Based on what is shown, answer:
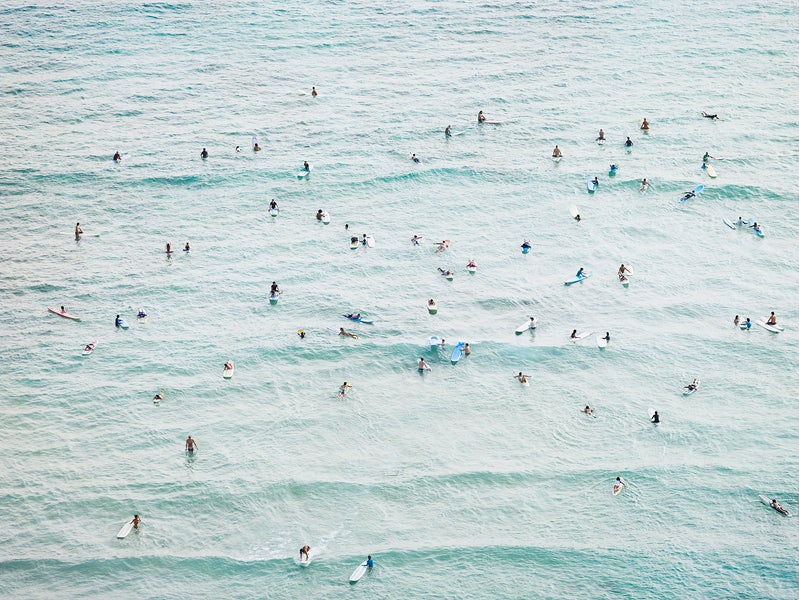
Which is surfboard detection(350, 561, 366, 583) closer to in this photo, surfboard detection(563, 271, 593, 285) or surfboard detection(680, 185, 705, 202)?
surfboard detection(563, 271, 593, 285)

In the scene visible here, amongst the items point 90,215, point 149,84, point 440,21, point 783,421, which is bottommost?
point 783,421

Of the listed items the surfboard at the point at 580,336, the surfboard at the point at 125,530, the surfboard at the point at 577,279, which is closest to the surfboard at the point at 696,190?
the surfboard at the point at 577,279

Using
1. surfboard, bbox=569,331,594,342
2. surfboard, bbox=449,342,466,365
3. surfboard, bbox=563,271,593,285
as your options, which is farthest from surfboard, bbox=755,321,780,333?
surfboard, bbox=449,342,466,365

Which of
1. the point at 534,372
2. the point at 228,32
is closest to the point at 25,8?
the point at 228,32

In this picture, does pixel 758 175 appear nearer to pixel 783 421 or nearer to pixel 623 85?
pixel 623 85

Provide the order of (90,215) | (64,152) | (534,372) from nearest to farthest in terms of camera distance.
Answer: (534,372)
(90,215)
(64,152)

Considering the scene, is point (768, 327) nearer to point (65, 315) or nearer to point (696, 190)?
point (696, 190)

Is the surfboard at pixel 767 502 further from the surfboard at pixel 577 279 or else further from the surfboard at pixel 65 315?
the surfboard at pixel 65 315
